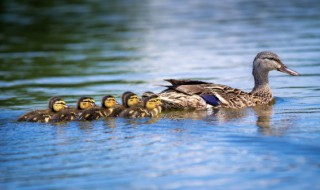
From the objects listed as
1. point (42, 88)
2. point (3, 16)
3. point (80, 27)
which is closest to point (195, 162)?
point (42, 88)

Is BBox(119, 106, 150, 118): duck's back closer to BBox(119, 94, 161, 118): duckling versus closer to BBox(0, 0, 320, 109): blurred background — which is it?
BBox(119, 94, 161, 118): duckling

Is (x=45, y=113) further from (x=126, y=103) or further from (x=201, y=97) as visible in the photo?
(x=201, y=97)

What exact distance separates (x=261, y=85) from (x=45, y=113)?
10.7 feet

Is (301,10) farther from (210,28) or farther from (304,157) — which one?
(304,157)

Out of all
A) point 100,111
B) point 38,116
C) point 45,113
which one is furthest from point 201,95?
point 38,116

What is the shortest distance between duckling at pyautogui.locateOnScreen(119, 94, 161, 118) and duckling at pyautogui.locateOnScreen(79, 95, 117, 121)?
0.54ft

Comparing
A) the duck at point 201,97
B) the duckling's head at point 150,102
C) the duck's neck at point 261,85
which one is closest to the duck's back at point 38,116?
the duckling's head at point 150,102

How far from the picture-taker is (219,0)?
30.5 metres

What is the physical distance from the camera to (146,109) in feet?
35.9

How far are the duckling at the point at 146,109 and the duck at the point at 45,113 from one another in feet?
2.57

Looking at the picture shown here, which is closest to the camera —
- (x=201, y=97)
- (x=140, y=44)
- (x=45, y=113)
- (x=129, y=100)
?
(x=45, y=113)

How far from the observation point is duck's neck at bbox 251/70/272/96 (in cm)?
1236

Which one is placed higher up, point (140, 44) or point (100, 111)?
point (140, 44)

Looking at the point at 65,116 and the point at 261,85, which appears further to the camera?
the point at 261,85
